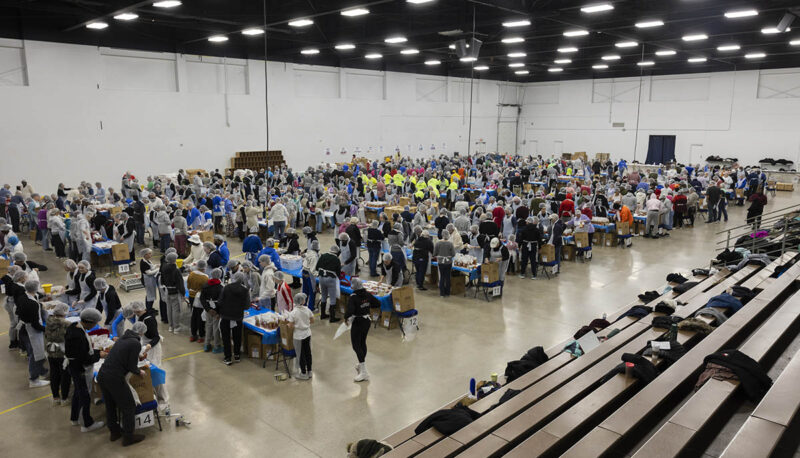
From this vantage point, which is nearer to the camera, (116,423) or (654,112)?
(116,423)

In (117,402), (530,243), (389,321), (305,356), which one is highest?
(530,243)

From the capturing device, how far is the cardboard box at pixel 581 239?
558 inches

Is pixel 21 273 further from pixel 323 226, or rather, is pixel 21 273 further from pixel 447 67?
pixel 447 67

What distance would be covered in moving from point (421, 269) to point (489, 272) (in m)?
1.63

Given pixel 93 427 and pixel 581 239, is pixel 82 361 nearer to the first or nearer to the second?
pixel 93 427

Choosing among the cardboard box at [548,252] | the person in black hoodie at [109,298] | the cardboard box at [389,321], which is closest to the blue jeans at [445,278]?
the cardboard box at [389,321]

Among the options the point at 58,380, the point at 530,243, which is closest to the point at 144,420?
the point at 58,380

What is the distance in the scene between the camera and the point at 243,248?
37.1 feet

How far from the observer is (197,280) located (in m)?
8.77

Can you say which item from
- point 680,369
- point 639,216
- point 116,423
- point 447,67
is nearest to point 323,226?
point 639,216

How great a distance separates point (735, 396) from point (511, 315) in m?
5.95

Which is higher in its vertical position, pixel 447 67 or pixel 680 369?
pixel 447 67

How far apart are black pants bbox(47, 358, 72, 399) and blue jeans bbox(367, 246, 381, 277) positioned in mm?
6900

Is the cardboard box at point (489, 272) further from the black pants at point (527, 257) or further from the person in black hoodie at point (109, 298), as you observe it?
the person in black hoodie at point (109, 298)
